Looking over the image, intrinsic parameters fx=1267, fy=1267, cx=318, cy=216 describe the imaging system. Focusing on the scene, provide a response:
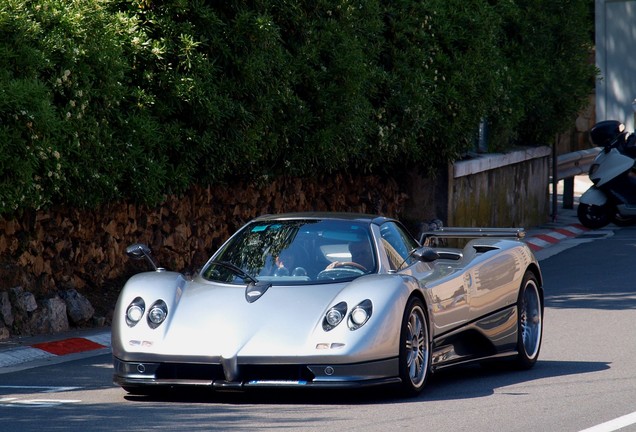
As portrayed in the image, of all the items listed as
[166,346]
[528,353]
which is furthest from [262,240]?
[528,353]

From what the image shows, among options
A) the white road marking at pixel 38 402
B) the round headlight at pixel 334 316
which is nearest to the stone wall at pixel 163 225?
the white road marking at pixel 38 402

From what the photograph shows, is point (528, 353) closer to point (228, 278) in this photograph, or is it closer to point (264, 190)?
point (228, 278)

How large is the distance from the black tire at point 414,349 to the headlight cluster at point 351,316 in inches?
11.0

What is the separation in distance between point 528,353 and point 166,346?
3305mm

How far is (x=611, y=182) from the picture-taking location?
22.4 metres

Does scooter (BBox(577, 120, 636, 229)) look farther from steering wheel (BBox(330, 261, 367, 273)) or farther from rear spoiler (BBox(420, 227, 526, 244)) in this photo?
steering wheel (BBox(330, 261, 367, 273))

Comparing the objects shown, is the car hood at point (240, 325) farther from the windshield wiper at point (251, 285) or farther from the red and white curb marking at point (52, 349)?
the red and white curb marking at point (52, 349)

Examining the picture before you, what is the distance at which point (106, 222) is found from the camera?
13.3m

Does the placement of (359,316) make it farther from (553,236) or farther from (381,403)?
(553,236)

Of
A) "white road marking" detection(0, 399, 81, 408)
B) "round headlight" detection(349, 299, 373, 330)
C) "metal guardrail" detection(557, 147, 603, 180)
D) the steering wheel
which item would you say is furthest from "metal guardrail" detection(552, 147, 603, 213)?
"white road marking" detection(0, 399, 81, 408)

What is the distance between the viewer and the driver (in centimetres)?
886

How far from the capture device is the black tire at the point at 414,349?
26.9 ft

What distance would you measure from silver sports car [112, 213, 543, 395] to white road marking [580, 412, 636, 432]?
1.35 m

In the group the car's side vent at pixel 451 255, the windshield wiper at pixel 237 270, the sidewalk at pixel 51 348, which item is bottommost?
the sidewalk at pixel 51 348
